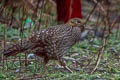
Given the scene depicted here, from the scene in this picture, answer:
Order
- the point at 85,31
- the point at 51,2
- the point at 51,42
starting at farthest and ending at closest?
the point at 51,2
the point at 85,31
the point at 51,42

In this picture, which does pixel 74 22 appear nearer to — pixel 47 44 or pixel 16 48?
pixel 47 44

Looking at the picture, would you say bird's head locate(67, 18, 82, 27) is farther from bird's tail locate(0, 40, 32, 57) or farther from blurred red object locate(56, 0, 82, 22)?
blurred red object locate(56, 0, 82, 22)

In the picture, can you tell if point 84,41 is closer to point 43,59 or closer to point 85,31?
point 85,31

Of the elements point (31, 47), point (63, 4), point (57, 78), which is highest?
point (63, 4)

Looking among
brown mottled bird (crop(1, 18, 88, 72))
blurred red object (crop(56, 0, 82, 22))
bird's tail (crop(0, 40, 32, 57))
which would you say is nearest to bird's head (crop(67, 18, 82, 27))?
brown mottled bird (crop(1, 18, 88, 72))

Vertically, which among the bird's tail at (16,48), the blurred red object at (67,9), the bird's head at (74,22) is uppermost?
the blurred red object at (67,9)

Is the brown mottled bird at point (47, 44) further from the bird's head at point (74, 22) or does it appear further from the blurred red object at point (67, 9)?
the blurred red object at point (67, 9)

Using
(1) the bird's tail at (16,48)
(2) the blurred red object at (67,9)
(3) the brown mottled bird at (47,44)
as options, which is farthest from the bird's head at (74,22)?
(2) the blurred red object at (67,9)

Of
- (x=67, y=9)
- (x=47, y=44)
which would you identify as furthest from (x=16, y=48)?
(x=67, y=9)

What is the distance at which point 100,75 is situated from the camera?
5.11m

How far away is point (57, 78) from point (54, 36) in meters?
0.72

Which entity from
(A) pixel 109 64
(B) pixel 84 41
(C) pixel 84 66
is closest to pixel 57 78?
(C) pixel 84 66

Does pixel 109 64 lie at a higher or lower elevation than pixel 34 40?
lower

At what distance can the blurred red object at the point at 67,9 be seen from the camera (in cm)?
886
